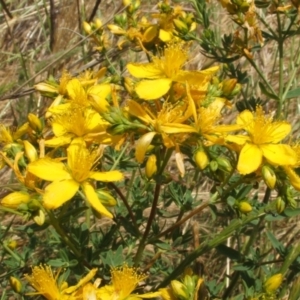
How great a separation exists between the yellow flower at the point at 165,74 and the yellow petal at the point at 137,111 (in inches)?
1.2

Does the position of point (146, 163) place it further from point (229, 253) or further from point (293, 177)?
point (229, 253)

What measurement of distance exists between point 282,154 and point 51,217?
515mm

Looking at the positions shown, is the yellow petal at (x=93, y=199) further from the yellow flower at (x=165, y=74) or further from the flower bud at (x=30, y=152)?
the yellow flower at (x=165, y=74)

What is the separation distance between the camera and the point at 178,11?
205 cm

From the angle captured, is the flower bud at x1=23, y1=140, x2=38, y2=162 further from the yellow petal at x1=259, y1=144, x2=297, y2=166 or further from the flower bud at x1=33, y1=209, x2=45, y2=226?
the yellow petal at x1=259, y1=144, x2=297, y2=166

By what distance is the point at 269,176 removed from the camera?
131 centimetres

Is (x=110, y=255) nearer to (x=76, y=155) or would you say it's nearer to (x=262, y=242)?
(x=76, y=155)

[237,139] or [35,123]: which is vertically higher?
[35,123]

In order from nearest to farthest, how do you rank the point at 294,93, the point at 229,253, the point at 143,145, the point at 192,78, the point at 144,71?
the point at 143,145
the point at 192,78
the point at 144,71
the point at 229,253
the point at 294,93

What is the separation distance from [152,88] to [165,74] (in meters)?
0.09

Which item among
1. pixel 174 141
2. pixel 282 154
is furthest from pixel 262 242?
pixel 174 141

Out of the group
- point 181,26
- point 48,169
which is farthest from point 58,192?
point 181,26

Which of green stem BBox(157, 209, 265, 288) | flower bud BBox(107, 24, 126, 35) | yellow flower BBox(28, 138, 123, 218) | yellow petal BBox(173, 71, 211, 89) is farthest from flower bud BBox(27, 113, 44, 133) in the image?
flower bud BBox(107, 24, 126, 35)

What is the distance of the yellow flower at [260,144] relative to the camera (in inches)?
52.5
